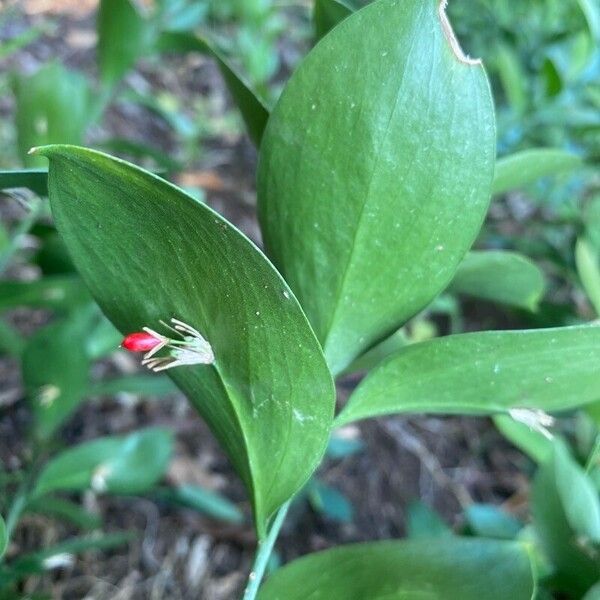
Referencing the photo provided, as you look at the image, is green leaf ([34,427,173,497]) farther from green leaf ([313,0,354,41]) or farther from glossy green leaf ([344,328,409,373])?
green leaf ([313,0,354,41])

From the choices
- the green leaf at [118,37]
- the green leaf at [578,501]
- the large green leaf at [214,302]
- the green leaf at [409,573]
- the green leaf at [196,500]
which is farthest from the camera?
the green leaf at [196,500]

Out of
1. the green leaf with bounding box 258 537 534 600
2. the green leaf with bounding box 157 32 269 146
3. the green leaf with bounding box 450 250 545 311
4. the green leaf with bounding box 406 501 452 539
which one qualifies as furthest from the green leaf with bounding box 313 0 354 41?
the green leaf with bounding box 406 501 452 539

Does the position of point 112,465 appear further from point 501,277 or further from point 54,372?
point 501,277

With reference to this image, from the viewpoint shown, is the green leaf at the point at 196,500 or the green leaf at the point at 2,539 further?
the green leaf at the point at 196,500

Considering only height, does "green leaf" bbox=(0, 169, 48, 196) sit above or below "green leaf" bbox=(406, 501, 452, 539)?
above

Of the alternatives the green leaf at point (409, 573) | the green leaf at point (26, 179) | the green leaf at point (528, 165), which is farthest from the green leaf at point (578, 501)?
the green leaf at point (26, 179)

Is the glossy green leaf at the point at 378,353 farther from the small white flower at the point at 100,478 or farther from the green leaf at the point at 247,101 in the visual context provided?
the small white flower at the point at 100,478

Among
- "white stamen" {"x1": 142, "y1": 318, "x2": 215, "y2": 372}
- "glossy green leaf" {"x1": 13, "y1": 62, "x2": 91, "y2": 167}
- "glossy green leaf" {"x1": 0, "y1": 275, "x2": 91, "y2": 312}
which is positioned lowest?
"glossy green leaf" {"x1": 0, "y1": 275, "x2": 91, "y2": 312}
